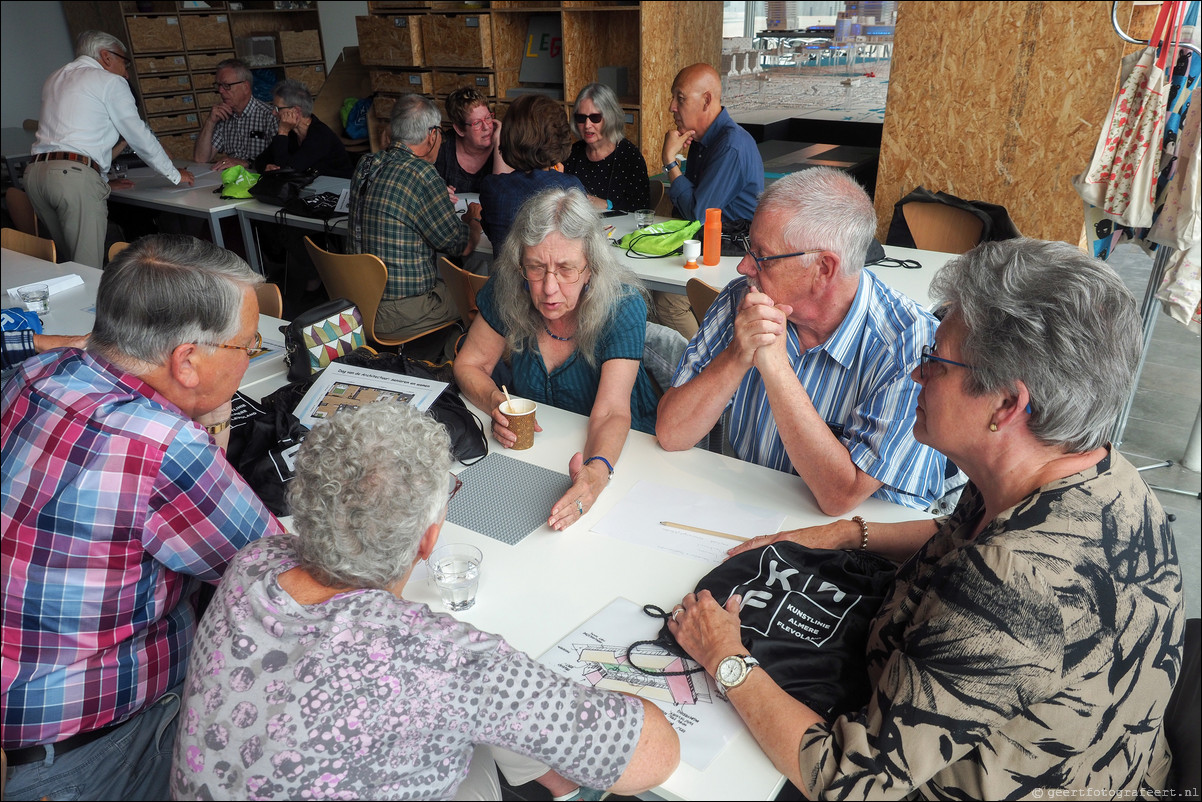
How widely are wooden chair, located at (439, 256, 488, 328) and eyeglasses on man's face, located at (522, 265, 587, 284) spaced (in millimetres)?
1224

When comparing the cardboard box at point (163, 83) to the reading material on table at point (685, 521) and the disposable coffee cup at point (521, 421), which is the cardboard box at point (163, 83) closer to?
the disposable coffee cup at point (521, 421)

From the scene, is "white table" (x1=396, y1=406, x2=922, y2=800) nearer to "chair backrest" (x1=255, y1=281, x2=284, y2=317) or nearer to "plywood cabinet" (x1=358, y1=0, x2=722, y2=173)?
"chair backrest" (x1=255, y1=281, x2=284, y2=317)

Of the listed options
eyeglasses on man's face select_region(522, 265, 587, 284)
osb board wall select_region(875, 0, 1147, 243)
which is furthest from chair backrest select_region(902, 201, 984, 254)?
eyeglasses on man's face select_region(522, 265, 587, 284)

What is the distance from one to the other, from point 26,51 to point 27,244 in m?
6.53

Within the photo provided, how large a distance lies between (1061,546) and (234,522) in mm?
1326

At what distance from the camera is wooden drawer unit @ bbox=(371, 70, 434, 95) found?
6.81 metres

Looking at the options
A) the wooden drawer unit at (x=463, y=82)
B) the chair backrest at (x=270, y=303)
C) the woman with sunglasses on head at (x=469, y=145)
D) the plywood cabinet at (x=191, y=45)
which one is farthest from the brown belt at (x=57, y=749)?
the plywood cabinet at (x=191, y=45)

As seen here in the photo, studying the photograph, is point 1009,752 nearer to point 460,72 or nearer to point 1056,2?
point 1056,2

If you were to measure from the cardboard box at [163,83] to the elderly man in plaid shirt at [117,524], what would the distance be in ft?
26.8

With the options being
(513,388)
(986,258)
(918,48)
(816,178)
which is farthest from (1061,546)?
(918,48)

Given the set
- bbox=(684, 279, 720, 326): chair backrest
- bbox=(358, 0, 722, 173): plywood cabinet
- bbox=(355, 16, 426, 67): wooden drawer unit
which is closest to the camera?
bbox=(684, 279, 720, 326): chair backrest

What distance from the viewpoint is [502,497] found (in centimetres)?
184

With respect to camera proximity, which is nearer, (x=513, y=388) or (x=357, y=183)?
(x=513, y=388)

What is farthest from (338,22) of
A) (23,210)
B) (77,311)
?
(77,311)
